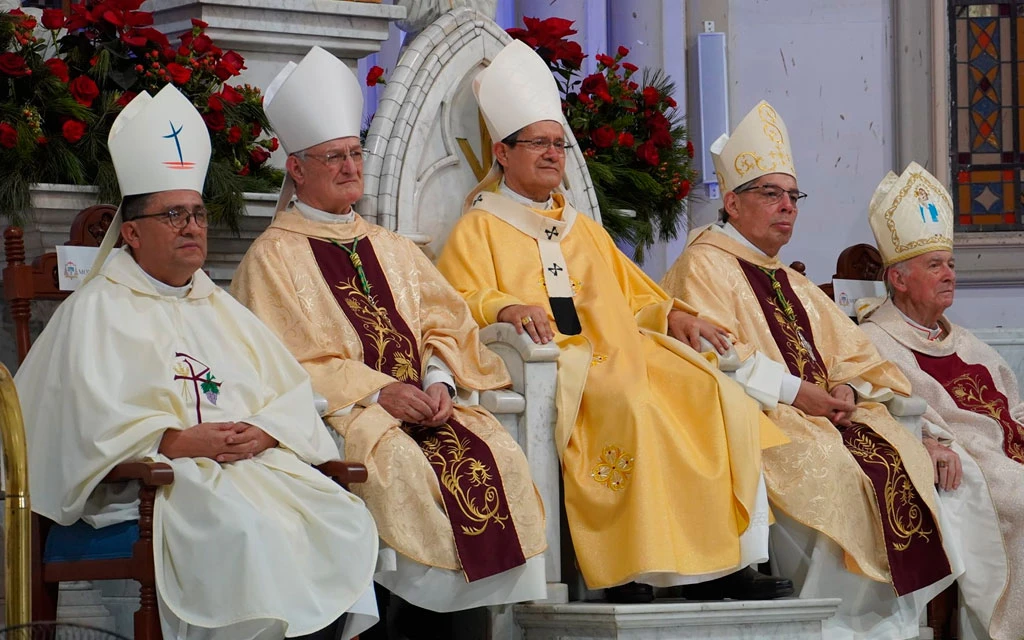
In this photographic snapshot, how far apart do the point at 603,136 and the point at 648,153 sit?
0.20m

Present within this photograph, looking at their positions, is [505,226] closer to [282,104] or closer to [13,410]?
[282,104]

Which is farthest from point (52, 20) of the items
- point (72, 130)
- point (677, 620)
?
point (677, 620)

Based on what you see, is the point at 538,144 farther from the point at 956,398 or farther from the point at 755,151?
the point at 956,398

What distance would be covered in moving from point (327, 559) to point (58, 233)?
1.82m

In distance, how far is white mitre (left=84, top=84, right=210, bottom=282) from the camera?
5262 mm

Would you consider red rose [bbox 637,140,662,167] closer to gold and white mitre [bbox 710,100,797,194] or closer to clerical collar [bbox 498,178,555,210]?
gold and white mitre [bbox 710,100,797,194]

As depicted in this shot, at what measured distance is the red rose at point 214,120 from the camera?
20.3ft

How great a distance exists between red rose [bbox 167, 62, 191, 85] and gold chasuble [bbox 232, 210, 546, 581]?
59 cm

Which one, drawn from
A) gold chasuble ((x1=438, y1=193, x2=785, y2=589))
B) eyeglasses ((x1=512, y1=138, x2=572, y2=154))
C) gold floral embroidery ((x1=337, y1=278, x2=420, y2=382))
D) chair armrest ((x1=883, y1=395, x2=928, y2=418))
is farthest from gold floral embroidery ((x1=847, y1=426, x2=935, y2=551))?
gold floral embroidery ((x1=337, y1=278, x2=420, y2=382))

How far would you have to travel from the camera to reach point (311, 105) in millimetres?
5895

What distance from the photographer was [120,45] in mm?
6176

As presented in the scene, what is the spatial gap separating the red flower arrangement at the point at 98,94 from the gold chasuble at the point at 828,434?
167 centimetres

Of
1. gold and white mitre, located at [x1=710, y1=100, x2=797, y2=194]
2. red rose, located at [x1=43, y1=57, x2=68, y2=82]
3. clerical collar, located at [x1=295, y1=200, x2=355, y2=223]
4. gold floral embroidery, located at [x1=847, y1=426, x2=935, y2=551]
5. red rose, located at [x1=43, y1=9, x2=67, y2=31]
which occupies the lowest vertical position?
gold floral embroidery, located at [x1=847, y1=426, x2=935, y2=551]

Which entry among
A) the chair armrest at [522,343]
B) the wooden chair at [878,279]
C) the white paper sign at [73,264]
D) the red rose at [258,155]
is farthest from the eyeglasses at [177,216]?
the wooden chair at [878,279]
